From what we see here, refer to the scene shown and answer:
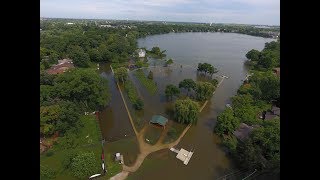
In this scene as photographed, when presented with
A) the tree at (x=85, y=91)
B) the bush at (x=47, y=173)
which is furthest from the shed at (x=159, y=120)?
the bush at (x=47, y=173)

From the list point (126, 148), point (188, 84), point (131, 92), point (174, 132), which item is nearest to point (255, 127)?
point (174, 132)

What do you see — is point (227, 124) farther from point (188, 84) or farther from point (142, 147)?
point (188, 84)

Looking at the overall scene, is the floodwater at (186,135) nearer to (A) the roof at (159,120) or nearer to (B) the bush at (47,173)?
(A) the roof at (159,120)

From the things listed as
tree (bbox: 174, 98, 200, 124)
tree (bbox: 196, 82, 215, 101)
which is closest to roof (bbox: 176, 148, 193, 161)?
tree (bbox: 174, 98, 200, 124)
